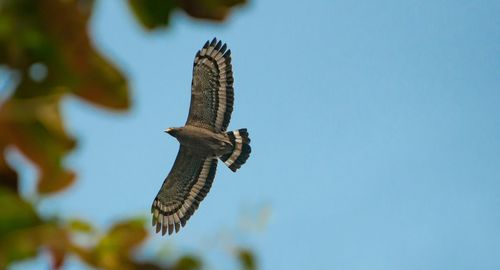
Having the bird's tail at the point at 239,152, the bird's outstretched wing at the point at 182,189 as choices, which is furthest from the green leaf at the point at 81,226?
the bird's tail at the point at 239,152

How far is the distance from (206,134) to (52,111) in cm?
2209

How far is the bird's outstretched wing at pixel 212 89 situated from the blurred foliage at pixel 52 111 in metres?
22.2

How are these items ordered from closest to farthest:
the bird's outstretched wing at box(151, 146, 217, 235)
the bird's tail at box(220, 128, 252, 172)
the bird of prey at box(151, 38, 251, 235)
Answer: the bird of prey at box(151, 38, 251, 235)
the bird's tail at box(220, 128, 252, 172)
the bird's outstretched wing at box(151, 146, 217, 235)

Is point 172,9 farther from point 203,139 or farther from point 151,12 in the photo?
point 203,139

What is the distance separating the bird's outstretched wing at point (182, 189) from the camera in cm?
2403

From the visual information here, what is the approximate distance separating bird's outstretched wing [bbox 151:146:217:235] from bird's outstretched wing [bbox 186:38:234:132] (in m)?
1.04

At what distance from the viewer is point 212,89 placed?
23562 mm

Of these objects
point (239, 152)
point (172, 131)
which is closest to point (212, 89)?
point (172, 131)

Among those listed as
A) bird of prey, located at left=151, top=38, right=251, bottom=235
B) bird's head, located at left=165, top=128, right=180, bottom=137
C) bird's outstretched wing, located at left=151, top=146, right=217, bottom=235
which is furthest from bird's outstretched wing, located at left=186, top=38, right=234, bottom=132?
bird's outstretched wing, located at left=151, top=146, right=217, bottom=235

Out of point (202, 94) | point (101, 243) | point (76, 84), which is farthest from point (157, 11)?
point (202, 94)

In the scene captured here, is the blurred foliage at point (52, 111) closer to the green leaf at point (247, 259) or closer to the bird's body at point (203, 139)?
the green leaf at point (247, 259)

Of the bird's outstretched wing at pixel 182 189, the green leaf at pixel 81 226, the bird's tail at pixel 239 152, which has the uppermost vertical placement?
the bird's tail at pixel 239 152

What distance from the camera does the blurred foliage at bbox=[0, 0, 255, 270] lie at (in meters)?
0.86

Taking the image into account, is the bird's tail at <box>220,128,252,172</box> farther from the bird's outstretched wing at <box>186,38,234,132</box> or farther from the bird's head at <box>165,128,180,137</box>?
the bird's head at <box>165,128,180,137</box>
